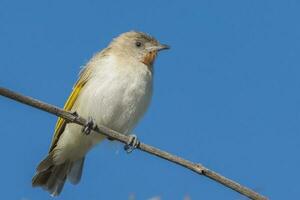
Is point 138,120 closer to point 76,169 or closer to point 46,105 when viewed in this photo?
point 76,169

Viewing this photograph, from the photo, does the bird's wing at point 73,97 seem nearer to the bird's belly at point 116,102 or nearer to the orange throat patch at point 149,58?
the bird's belly at point 116,102

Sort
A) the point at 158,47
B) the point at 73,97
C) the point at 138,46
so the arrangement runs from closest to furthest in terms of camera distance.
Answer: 1. the point at 73,97
2. the point at 158,47
3. the point at 138,46

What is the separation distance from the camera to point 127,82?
7906mm

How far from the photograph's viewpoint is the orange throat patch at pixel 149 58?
28.4 ft

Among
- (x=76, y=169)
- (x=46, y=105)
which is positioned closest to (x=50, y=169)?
(x=76, y=169)

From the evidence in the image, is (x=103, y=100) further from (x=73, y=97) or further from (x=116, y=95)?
(x=73, y=97)

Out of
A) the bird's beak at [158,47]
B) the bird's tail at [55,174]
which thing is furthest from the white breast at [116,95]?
the bird's tail at [55,174]

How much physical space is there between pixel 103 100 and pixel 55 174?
164 centimetres

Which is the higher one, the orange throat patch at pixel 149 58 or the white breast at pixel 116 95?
the orange throat patch at pixel 149 58

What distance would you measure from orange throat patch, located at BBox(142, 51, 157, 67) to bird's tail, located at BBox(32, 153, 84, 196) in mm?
1817

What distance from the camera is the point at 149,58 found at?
28.9ft

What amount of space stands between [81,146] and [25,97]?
17.8ft

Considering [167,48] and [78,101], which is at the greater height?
[167,48]

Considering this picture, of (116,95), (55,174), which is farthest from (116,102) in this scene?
(55,174)
